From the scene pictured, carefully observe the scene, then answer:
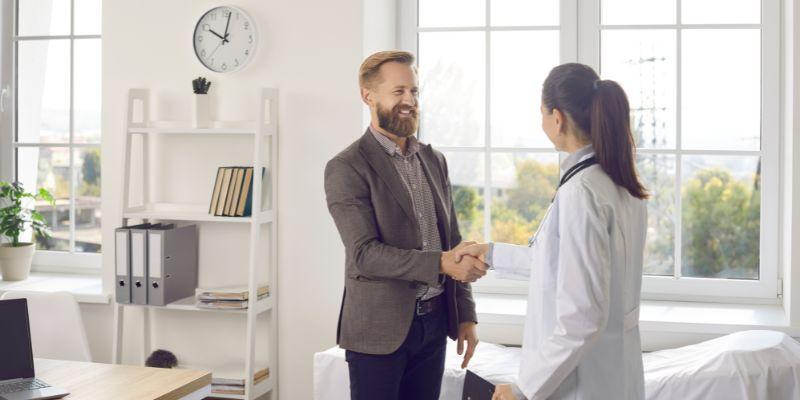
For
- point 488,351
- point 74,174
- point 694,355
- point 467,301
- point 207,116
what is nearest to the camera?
point 467,301

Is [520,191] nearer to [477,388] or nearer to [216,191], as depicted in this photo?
[216,191]

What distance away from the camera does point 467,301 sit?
279cm

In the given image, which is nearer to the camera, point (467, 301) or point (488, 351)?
point (467, 301)

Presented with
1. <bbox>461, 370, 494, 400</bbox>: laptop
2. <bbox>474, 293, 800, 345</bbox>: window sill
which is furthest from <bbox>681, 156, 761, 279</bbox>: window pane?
<bbox>461, 370, 494, 400</bbox>: laptop

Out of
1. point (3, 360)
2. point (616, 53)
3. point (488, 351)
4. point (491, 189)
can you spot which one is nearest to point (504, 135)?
point (491, 189)

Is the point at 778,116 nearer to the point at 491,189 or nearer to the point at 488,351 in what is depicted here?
the point at 491,189

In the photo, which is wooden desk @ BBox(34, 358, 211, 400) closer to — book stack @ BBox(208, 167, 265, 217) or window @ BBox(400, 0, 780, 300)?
book stack @ BBox(208, 167, 265, 217)

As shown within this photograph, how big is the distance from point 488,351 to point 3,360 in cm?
193

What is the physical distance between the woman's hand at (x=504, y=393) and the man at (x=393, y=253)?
438 millimetres

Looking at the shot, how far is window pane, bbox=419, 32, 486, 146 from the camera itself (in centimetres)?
418

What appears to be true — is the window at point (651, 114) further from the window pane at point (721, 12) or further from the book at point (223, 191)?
the book at point (223, 191)

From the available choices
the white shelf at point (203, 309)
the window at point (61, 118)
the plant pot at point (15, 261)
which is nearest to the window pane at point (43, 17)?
the window at point (61, 118)

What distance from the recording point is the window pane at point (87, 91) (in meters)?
4.70

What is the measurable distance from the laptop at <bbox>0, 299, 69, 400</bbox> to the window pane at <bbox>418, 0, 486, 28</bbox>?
2.46 m
